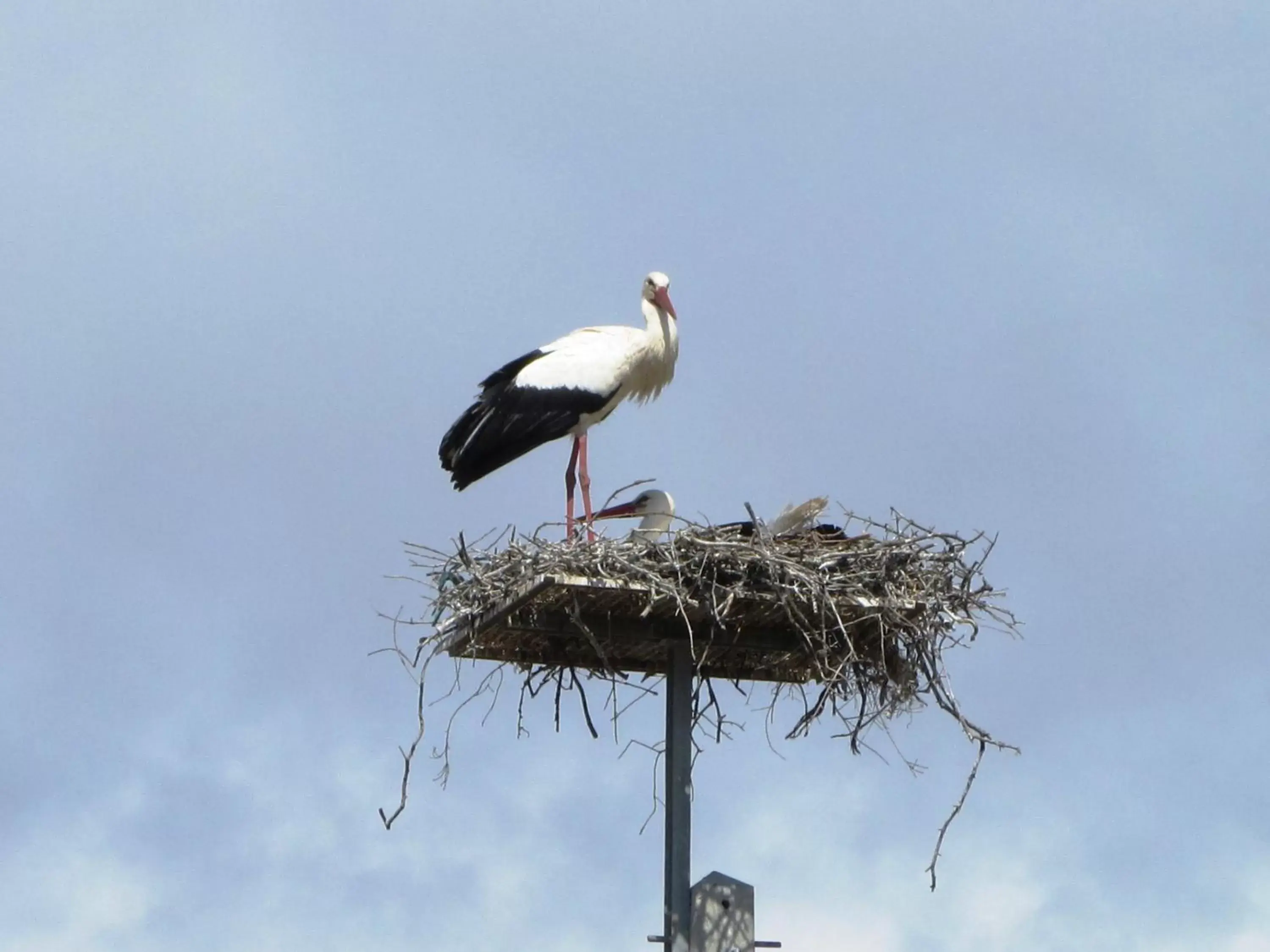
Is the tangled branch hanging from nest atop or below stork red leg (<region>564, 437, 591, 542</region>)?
below

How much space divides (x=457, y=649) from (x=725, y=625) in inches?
45.9

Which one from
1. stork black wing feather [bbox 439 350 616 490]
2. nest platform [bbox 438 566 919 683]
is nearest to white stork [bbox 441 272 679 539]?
stork black wing feather [bbox 439 350 616 490]

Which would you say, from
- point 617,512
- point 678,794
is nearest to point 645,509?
point 617,512

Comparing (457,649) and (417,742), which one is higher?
(457,649)

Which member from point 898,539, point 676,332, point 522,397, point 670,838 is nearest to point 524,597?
point 670,838

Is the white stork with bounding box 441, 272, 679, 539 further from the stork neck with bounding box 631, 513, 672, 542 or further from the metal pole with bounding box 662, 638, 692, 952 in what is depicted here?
the metal pole with bounding box 662, 638, 692, 952

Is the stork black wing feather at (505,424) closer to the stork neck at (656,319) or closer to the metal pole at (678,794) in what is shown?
the stork neck at (656,319)

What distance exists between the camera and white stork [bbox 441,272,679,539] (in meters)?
9.76

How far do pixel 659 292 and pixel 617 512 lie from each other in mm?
1178

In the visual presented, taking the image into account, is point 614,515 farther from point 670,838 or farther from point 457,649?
point 670,838

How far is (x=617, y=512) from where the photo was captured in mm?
10391

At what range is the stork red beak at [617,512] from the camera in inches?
408

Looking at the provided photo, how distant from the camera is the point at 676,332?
34.3 ft

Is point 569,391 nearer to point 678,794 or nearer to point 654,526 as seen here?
point 654,526
